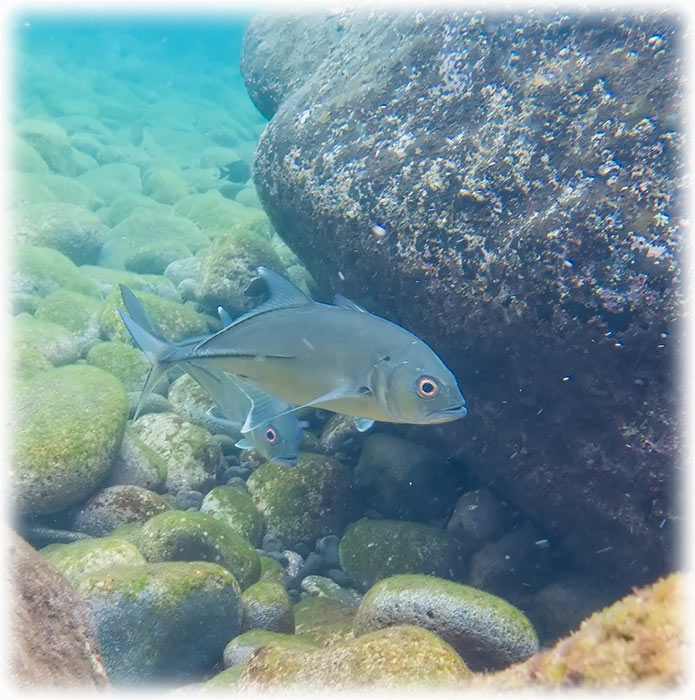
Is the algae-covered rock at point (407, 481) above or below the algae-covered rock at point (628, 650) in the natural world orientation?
below

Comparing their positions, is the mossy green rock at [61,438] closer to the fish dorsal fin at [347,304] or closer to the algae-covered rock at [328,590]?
the algae-covered rock at [328,590]

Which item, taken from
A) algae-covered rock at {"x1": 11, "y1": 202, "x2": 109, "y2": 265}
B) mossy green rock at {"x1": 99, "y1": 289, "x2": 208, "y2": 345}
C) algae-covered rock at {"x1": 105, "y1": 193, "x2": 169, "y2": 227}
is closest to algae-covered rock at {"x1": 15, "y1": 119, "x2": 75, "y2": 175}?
algae-covered rock at {"x1": 105, "y1": 193, "x2": 169, "y2": 227}

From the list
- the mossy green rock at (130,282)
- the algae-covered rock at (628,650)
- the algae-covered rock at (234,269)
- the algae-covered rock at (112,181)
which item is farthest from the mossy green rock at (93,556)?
the algae-covered rock at (112,181)

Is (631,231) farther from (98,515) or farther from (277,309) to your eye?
(98,515)

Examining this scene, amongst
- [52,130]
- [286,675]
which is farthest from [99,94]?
[286,675]

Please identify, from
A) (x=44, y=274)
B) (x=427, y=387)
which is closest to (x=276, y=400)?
(x=427, y=387)

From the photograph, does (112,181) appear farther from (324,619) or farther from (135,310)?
(324,619)

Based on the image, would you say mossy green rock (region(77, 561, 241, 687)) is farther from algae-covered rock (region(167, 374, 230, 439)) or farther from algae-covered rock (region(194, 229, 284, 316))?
algae-covered rock (region(194, 229, 284, 316))
